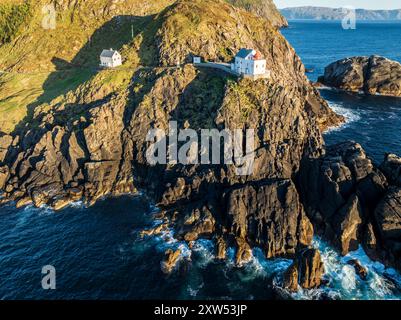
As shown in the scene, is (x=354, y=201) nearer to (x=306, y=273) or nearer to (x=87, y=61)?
(x=306, y=273)

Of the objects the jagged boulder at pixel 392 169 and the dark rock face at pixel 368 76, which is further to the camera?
the dark rock face at pixel 368 76

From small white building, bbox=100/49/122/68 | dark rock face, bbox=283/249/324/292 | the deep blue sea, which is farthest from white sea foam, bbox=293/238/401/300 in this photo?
small white building, bbox=100/49/122/68

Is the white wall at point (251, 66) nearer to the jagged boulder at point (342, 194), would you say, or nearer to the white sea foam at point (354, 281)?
the jagged boulder at point (342, 194)

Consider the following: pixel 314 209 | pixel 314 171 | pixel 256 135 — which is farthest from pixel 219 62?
pixel 314 209

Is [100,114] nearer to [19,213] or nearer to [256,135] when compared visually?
[19,213]

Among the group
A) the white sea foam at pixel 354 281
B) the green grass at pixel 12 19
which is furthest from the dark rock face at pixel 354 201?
the green grass at pixel 12 19

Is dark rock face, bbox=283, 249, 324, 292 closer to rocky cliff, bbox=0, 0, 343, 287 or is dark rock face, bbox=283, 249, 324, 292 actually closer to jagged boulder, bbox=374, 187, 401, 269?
rocky cliff, bbox=0, 0, 343, 287
